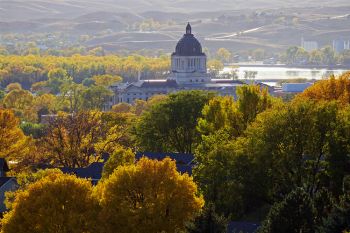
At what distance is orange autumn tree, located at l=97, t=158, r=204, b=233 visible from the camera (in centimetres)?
4356

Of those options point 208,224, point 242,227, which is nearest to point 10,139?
point 242,227

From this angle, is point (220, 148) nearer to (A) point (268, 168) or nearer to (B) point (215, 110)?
(A) point (268, 168)

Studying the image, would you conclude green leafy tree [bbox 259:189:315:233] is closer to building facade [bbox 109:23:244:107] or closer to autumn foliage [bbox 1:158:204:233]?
autumn foliage [bbox 1:158:204:233]

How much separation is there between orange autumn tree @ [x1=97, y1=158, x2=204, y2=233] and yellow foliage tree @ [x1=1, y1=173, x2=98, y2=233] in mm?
718

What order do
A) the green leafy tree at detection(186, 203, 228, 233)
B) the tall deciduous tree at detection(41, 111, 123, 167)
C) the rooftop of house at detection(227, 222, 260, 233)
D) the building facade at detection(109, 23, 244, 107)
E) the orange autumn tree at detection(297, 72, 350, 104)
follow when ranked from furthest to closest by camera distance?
1. the building facade at detection(109, 23, 244, 107)
2. the tall deciduous tree at detection(41, 111, 123, 167)
3. the orange autumn tree at detection(297, 72, 350, 104)
4. the rooftop of house at detection(227, 222, 260, 233)
5. the green leafy tree at detection(186, 203, 228, 233)

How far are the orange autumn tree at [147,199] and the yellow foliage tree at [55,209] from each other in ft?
2.36

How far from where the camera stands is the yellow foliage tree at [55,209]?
44.6 metres

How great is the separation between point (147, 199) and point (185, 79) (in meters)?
122

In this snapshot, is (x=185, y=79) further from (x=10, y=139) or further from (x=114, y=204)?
(x=114, y=204)

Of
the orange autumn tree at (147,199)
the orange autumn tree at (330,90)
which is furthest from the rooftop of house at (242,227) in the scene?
the orange autumn tree at (330,90)

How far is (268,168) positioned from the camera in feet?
162

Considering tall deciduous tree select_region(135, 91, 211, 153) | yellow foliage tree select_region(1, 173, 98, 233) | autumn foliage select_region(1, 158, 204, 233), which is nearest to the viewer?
autumn foliage select_region(1, 158, 204, 233)

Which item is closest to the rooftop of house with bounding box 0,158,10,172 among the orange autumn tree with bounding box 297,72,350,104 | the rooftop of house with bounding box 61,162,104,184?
the rooftop of house with bounding box 61,162,104,184

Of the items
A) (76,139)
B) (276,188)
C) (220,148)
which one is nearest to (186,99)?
(76,139)
